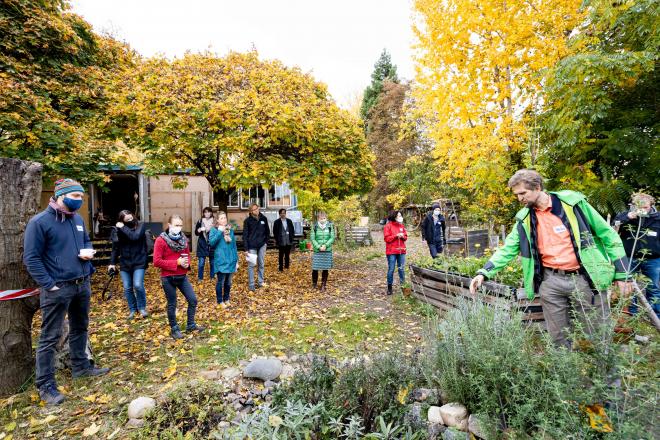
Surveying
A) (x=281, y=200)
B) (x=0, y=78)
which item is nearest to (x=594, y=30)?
(x=0, y=78)

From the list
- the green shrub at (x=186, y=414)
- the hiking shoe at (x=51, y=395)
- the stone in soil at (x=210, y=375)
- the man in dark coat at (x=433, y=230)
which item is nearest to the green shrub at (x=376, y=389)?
the green shrub at (x=186, y=414)

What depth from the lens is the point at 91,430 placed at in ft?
9.82

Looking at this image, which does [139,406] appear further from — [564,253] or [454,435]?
[564,253]

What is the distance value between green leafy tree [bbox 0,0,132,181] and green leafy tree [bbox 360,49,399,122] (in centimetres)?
2836

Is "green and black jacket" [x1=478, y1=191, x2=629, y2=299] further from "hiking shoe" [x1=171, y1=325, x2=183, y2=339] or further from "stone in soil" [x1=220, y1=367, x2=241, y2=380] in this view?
"hiking shoe" [x1=171, y1=325, x2=183, y2=339]

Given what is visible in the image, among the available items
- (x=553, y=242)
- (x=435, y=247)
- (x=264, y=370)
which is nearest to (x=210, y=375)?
(x=264, y=370)

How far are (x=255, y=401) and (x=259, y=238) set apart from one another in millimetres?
4908

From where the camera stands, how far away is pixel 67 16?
837 cm

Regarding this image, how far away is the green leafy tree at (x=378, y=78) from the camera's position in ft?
113

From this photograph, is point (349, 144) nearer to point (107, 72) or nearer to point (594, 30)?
point (594, 30)

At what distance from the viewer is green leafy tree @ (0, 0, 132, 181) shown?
6.30 m

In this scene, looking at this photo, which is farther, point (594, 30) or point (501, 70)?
point (501, 70)

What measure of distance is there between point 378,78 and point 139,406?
37.2 m

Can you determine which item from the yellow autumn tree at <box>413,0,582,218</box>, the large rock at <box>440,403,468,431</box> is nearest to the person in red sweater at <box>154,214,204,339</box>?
the large rock at <box>440,403,468,431</box>
